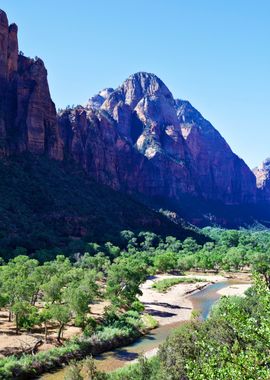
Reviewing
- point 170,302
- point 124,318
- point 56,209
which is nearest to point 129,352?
point 124,318

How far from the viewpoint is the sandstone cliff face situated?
14562 cm

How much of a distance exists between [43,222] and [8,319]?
70.4 m

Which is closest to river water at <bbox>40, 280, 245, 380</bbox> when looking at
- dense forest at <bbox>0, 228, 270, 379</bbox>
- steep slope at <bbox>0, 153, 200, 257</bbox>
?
dense forest at <bbox>0, 228, 270, 379</bbox>

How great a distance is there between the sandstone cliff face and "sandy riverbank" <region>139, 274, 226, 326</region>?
69876 mm

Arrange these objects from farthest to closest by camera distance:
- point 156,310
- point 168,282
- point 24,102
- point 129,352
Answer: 1. point 24,102
2. point 168,282
3. point 156,310
4. point 129,352

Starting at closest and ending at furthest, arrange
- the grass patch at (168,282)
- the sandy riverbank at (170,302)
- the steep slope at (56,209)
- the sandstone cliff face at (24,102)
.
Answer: the sandy riverbank at (170,302)
the grass patch at (168,282)
the steep slope at (56,209)
the sandstone cliff face at (24,102)

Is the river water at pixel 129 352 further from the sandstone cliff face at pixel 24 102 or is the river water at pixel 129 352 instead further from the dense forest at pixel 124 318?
the sandstone cliff face at pixel 24 102

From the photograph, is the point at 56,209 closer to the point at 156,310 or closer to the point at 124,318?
the point at 156,310

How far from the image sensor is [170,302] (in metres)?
74.6

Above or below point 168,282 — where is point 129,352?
below

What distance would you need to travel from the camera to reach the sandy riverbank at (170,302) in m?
62.0

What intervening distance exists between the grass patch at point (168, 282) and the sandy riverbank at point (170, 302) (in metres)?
1.04

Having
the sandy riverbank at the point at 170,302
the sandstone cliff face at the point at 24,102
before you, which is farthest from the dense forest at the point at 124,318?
the sandstone cliff face at the point at 24,102

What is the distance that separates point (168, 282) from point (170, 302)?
727 inches
